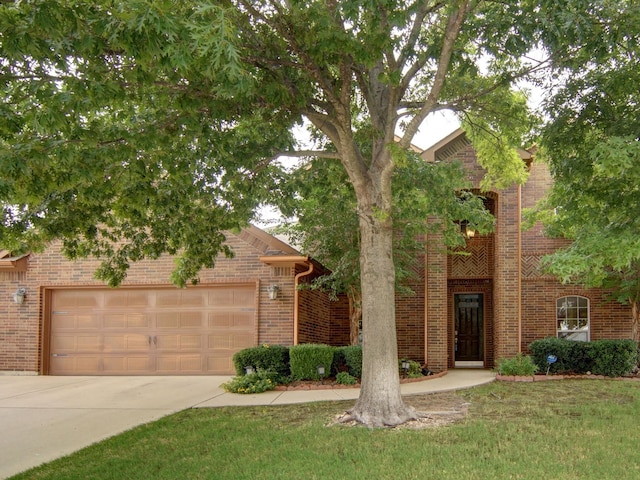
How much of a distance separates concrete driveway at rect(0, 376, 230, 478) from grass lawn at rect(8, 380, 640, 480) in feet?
1.71

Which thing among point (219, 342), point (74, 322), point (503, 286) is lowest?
point (219, 342)

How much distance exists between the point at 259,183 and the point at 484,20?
4491 mm

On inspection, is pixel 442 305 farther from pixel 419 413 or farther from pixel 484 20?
pixel 484 20

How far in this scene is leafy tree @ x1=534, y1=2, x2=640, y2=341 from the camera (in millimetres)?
7945

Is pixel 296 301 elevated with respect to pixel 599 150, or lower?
lower

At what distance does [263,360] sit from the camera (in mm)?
13594

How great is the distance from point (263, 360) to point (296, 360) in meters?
0.72

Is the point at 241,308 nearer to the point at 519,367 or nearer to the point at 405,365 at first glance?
the point at 405,365

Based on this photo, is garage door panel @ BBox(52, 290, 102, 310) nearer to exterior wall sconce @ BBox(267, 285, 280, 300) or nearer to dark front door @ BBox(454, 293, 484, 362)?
exterior wall sconce @ BBox(267, 285, 280, 300)

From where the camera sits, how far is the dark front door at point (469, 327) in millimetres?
18109

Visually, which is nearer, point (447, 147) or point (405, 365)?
point (405, 365)

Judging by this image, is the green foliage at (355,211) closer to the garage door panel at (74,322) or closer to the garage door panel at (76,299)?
the garage door panel at (76,299)

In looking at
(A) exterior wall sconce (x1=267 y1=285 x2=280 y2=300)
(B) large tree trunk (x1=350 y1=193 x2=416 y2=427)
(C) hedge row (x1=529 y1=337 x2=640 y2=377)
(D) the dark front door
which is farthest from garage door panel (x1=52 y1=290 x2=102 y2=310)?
(C) hedge row (x1=529 y1=337 x2=640 y2=377)

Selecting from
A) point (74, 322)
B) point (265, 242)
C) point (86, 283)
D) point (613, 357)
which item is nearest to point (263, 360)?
point (265, 242)
